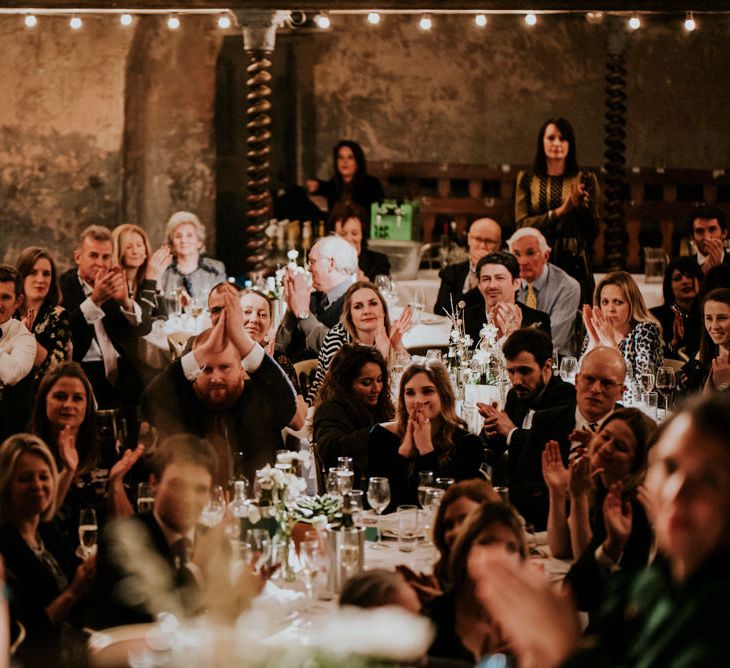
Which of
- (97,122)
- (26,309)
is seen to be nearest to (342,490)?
(26,309)

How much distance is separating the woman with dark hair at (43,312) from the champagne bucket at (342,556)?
2744 millimetres

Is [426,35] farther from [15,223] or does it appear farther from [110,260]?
[110,260]

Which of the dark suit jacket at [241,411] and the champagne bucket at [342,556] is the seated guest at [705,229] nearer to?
the dark suit jacket at [241,411]

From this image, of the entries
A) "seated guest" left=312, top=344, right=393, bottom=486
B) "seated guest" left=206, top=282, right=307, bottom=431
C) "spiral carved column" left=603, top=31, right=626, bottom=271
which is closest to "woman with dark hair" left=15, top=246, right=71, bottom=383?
"seated guest" left=206, top=282, right=307, bottom=431

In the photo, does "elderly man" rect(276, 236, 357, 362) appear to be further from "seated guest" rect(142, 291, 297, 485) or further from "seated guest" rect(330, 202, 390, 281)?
"seated guest" rect(142, 291, 297, 485)

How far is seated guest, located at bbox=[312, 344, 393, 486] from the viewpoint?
542cm

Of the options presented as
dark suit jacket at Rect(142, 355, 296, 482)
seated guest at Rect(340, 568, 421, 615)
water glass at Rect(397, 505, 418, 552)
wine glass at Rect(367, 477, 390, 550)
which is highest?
dark suit jacket at Rect(142, 355, 296, 482)

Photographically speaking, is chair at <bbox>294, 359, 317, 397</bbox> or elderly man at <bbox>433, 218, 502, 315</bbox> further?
elderly man at <bbox>433, 218, 502, 315</bbox>

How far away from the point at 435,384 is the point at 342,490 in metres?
0.67

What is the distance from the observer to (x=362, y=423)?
5.52m

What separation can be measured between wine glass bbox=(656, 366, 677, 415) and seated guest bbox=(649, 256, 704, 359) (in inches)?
40.8

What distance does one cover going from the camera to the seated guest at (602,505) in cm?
384

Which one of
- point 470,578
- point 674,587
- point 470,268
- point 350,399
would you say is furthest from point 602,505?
point 470,268

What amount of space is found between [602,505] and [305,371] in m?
2.83
